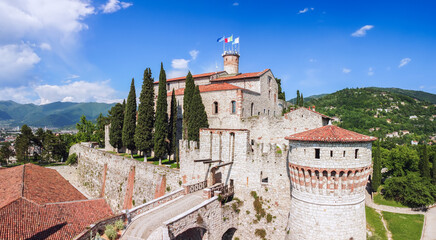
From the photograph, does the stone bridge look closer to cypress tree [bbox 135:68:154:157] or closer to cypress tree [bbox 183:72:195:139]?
cypress tree [bbox 183:72:195:139]

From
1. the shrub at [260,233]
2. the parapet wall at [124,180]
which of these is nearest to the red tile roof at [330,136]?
the shrub at [260,233]

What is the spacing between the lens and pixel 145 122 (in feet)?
98.9

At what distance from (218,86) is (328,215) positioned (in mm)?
20790

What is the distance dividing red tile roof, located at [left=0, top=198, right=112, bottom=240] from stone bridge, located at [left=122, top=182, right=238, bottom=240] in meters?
9.83

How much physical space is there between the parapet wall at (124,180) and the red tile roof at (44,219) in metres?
3.36

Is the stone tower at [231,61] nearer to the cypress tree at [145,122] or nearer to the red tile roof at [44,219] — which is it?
the cypress tree at [145,122]

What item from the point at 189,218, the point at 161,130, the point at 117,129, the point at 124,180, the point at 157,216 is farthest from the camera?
the point at 117,129

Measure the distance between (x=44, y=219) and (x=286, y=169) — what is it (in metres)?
20.6

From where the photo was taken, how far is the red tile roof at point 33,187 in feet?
83.2

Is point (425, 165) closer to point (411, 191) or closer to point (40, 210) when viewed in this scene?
point (411, 191)

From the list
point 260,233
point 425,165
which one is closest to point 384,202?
point 425,165

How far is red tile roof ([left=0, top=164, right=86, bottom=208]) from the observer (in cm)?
2536

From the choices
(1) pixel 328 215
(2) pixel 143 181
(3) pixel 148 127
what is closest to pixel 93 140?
(3) pixel 148 127

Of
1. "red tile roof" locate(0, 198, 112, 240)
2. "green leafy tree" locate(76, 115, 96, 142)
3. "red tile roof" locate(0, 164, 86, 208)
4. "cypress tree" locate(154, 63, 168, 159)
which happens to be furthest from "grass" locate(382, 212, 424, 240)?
"green leafy tree" locate(76, 115, 96, 142)
